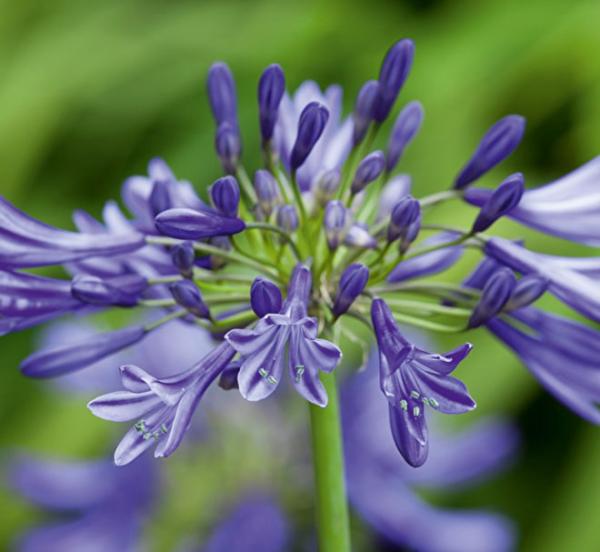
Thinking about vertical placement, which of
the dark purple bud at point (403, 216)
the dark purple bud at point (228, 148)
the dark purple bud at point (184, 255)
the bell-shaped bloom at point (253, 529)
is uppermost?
the dark purple bud at point (228, 148)

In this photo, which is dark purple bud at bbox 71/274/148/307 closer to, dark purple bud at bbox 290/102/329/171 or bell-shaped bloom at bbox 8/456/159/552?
dark purple bud at bbox 290/102/329/171

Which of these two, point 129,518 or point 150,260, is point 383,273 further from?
point 129,518

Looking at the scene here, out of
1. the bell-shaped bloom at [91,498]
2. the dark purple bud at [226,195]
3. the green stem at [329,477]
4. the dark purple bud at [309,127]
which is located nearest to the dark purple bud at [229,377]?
the green stem at [329,477]

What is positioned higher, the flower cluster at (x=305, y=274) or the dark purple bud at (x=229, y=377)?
the flower cluster at (x=305, y=274)

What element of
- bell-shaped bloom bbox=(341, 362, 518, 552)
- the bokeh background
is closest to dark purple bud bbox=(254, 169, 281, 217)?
bell-shaped bloom bbox=(341, 362, 518, 552)

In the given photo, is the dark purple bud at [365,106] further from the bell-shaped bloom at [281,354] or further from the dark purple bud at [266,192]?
the bell-shaped bloom at [281,354]
